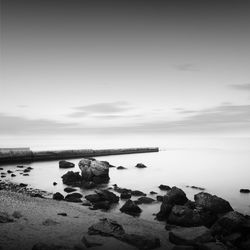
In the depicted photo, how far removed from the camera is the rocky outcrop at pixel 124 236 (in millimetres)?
10312

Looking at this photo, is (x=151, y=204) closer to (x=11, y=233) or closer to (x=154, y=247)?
(x=154, y=247)

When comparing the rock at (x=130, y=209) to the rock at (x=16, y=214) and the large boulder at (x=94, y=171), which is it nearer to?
the rock at (x=16, y=214)

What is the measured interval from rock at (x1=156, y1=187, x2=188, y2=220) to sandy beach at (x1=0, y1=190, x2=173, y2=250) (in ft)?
4.74

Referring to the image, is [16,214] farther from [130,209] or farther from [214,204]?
[214,204]

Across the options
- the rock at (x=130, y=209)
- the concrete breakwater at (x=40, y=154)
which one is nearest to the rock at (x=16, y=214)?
the rock at (x=130, y=209)

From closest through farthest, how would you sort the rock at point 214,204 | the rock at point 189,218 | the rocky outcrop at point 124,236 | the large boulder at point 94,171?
the rocky outcrop at point 124,236, the rock at point 189,218, the rock at point 214,204, the large boulder at point 94,171

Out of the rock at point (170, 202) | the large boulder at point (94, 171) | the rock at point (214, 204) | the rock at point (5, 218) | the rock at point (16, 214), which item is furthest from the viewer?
the large boulder at point (94, 171)

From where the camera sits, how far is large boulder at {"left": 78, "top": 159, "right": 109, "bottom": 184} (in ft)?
93.3

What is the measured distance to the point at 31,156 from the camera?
59656mm

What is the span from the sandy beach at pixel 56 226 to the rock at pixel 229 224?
2430 mm

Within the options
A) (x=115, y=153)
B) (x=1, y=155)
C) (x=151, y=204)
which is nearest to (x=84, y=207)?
(x=151, y=204)

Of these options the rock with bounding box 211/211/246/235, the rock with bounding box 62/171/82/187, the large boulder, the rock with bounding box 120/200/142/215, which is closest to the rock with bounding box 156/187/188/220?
the rock with bounding box 120/200/142/215

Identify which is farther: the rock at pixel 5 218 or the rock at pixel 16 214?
the rock at pixel 16 214

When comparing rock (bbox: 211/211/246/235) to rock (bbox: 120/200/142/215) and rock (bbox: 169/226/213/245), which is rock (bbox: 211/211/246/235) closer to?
rock (bbox: 169/226/213/245)
